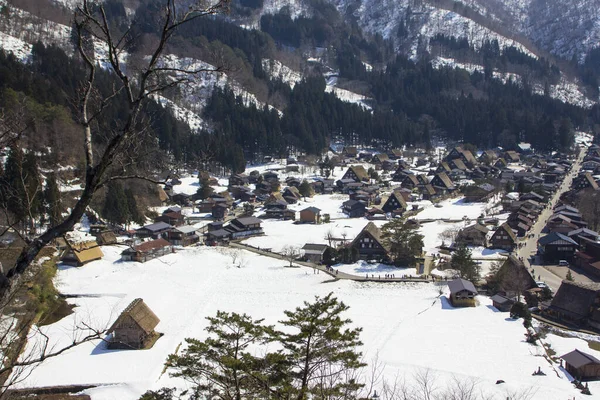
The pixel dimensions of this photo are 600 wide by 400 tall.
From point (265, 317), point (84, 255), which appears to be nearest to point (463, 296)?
point (265, 317)

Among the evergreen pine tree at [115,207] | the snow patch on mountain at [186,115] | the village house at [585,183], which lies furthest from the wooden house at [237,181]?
the village house at [585,183]

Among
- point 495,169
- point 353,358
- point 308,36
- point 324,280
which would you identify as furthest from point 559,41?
point 353,358

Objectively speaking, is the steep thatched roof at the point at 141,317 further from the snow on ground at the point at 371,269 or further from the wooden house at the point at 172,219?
the wooden house at the point at 172,219

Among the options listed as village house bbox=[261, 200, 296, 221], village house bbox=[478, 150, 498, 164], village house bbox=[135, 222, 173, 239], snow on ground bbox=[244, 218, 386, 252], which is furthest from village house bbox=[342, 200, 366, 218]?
village house bbox=[478, 150, 498, 164]

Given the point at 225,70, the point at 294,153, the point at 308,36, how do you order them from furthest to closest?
the point at 308,36
the point at 294,153
the point at 225,70

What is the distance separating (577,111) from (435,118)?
23.9 metres

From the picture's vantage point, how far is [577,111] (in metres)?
74.5

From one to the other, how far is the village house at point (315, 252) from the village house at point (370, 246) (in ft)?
6.19

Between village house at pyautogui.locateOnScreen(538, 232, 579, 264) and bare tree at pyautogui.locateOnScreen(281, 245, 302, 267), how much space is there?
14622 mm

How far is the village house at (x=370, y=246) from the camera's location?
2641 centimetres

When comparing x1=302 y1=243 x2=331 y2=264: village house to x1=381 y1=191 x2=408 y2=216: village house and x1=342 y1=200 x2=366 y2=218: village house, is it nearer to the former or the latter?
x1=342 y1=200 x2=366 y2=218: village house

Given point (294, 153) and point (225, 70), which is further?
point (294, 153)

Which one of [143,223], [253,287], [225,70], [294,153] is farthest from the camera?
[294,153]

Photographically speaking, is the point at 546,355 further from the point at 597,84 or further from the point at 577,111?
the point at 597,84
